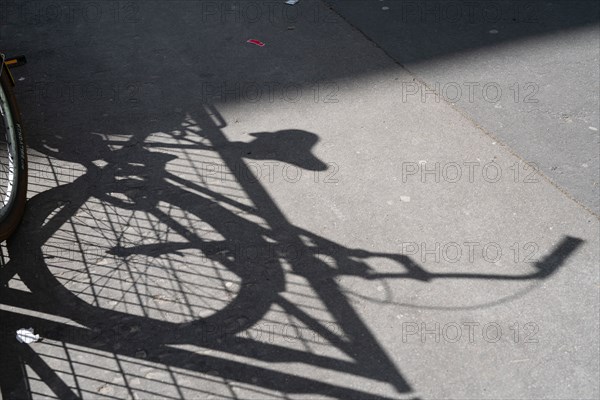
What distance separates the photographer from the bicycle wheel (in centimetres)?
460

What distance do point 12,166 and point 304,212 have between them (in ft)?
6.92

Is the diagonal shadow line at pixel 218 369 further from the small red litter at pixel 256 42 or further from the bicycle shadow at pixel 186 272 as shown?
the small red litter at pixel 256 42

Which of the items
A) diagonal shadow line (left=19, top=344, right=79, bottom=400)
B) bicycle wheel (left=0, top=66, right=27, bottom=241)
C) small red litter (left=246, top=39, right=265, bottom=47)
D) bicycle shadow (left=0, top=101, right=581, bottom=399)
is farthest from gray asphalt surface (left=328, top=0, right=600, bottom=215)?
diagonal shadow line (left=19, top=344, right=79, bottom=400)

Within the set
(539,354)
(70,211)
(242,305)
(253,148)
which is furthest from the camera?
(253,148)

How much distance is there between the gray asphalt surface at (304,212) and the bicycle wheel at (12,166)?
16 cm

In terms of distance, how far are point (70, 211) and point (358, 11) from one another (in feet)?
13.5

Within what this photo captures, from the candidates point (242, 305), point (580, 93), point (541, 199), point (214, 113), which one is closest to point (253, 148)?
point (214, 113)

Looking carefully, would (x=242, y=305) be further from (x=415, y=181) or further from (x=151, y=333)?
(x=415, y=181)

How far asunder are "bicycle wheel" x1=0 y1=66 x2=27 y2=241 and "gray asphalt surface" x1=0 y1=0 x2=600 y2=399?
16 cm

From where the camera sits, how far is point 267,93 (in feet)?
20.3

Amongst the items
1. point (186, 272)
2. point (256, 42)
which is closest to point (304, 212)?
point (186, 272)

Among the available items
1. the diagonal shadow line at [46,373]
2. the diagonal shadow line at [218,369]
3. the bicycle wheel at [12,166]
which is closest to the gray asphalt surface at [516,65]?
the diagonal shadow line at [218,369]

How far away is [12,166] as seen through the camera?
475 cm

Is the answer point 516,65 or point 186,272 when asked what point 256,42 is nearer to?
point 516,65
